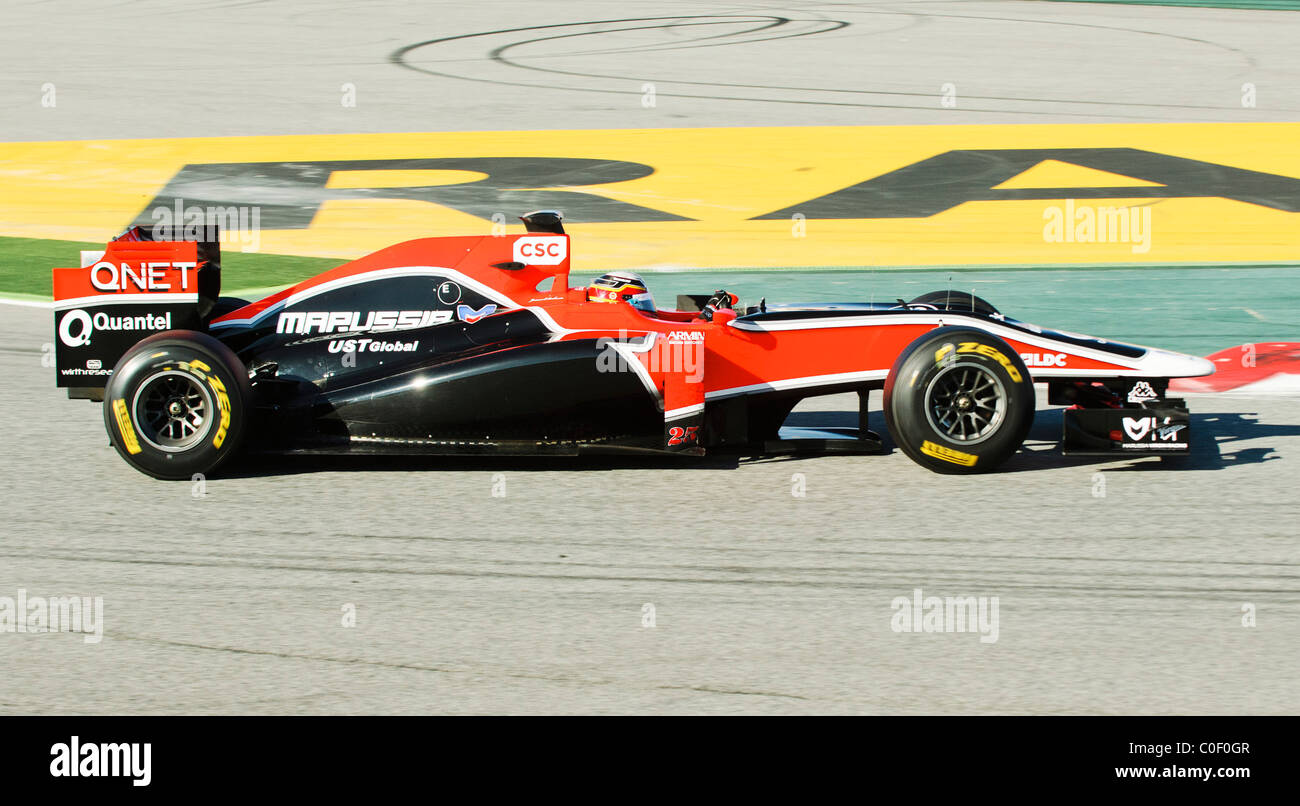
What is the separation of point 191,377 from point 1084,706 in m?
4.04

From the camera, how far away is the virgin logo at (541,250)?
7.11 meters

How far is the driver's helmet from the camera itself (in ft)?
23.1

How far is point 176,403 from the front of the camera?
6.61 m

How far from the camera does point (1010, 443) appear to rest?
6.52 m

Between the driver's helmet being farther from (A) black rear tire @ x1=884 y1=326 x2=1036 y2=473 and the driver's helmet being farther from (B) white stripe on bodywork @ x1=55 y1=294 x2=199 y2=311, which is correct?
(B) white stripe on bodywork @ x1=55 y1=294 x2=199 y2=311

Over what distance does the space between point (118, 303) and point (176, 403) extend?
0.66m

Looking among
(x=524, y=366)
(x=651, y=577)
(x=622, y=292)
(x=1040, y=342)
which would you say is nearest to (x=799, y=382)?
(x=622, y=292)

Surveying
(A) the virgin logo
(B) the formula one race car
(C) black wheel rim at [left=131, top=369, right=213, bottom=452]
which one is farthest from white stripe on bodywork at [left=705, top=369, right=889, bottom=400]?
(C) black wheel rim at [left=131, top=369, right=213, bottom=452]

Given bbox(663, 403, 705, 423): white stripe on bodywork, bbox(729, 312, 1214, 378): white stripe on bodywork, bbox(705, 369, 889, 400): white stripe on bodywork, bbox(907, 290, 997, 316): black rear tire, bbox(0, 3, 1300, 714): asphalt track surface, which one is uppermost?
bbox(907, 290, 997, 316): black rear tire
